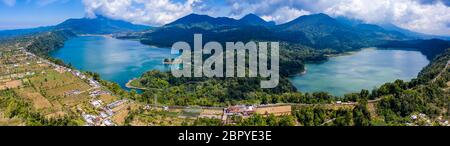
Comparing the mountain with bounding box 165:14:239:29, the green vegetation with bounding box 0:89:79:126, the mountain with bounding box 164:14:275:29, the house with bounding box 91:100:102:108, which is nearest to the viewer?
the green vegetation with bounding box 0:89:79:126

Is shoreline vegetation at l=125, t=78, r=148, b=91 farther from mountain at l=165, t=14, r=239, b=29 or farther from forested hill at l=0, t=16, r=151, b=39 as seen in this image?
mountain at l=165, t=14, r=239, b=29

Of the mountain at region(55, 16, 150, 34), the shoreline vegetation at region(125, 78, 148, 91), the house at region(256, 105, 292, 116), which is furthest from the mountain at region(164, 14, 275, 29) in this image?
the house at region(256, 105, 292, 116)

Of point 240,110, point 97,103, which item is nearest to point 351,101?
point 240,110

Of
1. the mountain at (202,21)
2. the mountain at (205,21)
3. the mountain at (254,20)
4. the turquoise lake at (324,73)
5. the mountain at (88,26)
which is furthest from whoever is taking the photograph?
the mountain at (254,20)

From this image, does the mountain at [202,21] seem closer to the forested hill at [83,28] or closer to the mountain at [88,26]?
the forested hill at [83,28]

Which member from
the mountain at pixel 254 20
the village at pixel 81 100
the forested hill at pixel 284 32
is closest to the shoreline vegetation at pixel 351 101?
the village at pixel 81 100

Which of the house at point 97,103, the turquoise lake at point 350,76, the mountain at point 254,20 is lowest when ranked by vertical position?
the turquoise lake at point 350,76

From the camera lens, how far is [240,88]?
2020cm

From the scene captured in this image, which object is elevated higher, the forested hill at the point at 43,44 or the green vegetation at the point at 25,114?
the forested hill at the point at 43,44

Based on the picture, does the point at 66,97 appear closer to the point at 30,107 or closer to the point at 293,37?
the point at 30,107

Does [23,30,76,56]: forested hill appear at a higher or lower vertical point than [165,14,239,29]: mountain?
lower

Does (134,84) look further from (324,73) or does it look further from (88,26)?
(88,26)

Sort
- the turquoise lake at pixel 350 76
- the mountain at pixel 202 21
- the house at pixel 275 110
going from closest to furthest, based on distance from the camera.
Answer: the house at pixel 275 110 < the turquoise lake at pixel 350 76 < the mountain at pixel 202 21

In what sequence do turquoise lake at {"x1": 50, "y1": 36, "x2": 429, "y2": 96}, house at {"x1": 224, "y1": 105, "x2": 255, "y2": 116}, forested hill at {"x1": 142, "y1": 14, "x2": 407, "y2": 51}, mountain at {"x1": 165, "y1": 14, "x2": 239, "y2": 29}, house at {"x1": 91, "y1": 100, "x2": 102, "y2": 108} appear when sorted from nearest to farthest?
house at {"x1": 224, "y1": 105, "x2": 255, "y2": 116} → house at {"x1": 91, "y1": 100, "x2": 102, "y2": 108} → turquoise lake at {"x1": 50, "y1": 36, "x2": 429, "y2": 96} → forested hill at {"x1": 142, "y1": 14, "x2": 407, "y2": 51} → mountain at {"x1": 165, "y1": 14, "x2": 239, "y2": 29}
